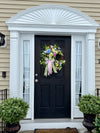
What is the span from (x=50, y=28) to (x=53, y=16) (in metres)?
0.29

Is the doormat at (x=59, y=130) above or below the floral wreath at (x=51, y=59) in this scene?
below

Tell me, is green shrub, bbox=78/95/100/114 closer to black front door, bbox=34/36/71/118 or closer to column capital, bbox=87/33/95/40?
black front door, bbox=34/36/71/118

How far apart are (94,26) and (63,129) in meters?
2.43

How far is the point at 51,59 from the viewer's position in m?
3.15

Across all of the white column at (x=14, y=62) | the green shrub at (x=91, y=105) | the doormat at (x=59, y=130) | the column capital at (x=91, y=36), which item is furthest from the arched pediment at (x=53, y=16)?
the doormat at (x=59, y=130)

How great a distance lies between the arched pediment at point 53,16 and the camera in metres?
2.98

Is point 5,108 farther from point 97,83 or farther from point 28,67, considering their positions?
point 97,83

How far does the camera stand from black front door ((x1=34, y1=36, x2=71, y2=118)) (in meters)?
3.19

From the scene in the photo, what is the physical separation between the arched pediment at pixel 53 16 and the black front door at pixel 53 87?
386 mm

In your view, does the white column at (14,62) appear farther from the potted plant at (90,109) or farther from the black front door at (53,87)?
Result: the potted plant at (90,109)

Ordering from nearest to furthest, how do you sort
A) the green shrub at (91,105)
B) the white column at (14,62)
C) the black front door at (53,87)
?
the green shrub at (91,105) → the white column at (14,62) → the black front door at (53,87)

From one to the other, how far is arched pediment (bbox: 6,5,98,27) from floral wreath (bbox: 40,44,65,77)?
60cm

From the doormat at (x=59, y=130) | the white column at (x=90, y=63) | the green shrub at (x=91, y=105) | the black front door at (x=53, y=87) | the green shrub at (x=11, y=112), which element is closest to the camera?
the green shrub at (x=11, y=112)

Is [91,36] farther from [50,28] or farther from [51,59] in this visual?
[51,59]
